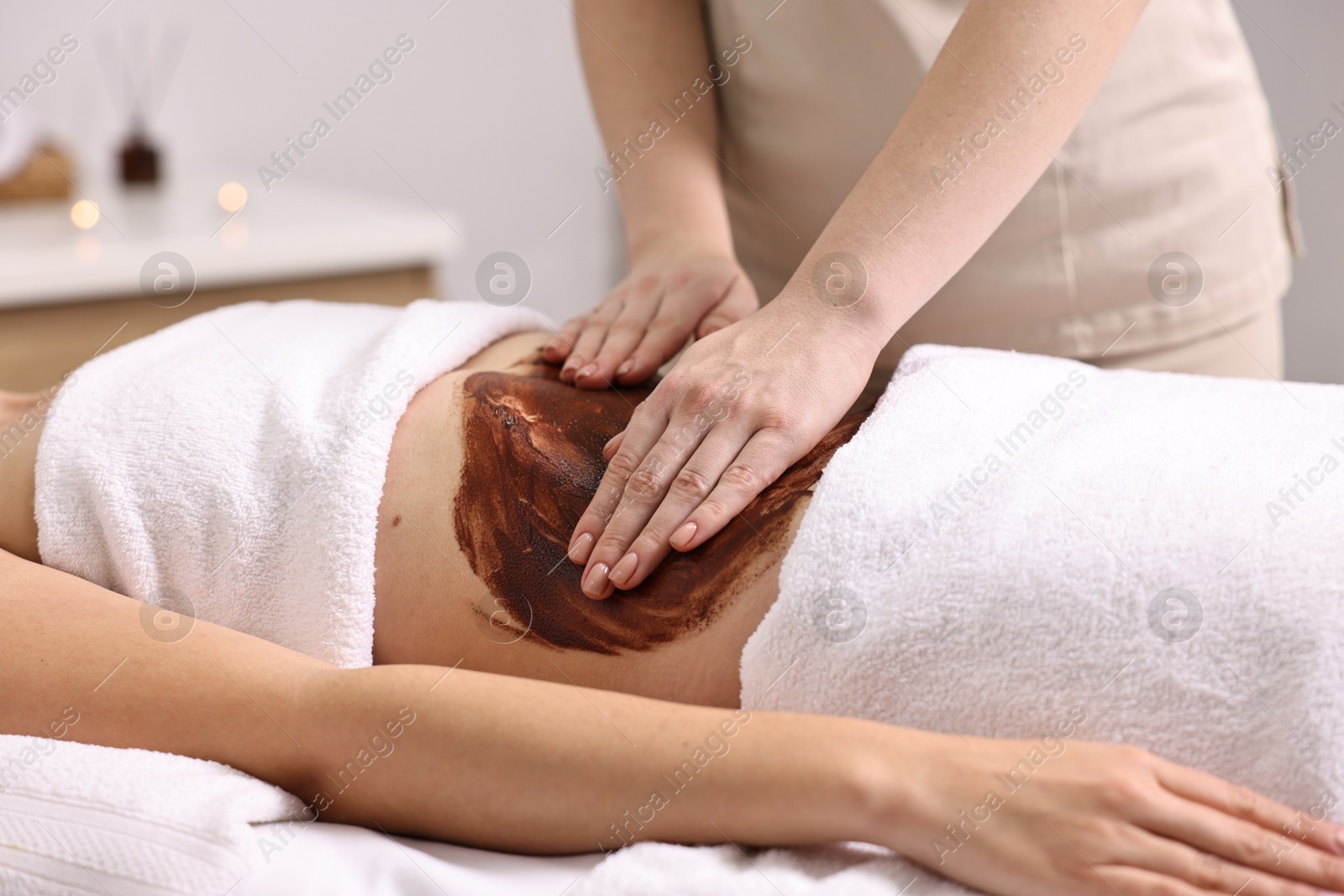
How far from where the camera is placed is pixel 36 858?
61 centimetres

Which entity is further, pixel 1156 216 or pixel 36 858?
pixel 1156 216

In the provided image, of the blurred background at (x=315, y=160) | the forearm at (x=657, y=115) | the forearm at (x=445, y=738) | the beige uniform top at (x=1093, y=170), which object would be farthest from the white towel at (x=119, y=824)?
the blurred background at (x=315, y=160)

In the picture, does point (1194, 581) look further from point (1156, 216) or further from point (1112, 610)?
point (1156, 216)

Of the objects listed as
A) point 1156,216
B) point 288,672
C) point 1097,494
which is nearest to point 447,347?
point 288,672

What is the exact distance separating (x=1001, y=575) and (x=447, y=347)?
56cm

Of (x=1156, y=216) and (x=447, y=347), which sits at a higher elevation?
(x=1156, y=216)

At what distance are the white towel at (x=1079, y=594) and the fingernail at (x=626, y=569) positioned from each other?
11cm

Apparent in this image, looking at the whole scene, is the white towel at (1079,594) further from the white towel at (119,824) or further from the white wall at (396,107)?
the white wall at (396,107)

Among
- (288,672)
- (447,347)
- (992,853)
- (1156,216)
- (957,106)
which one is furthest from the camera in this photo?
(1156,216)

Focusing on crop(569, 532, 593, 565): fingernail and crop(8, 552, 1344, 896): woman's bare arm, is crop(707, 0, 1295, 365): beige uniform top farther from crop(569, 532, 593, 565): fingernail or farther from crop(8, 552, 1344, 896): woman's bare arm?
crop(8, 552, 1344, 896): woman's bare arm

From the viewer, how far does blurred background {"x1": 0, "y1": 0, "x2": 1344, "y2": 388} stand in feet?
6.19

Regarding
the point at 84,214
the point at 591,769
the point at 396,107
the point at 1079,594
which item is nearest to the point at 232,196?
the point at 84,214

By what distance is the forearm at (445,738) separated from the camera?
63 cm

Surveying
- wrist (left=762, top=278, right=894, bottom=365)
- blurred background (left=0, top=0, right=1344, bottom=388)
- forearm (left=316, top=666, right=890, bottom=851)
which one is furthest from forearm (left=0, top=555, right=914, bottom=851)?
blurred background (left=0, top=0, right=1344, bottom=388)
